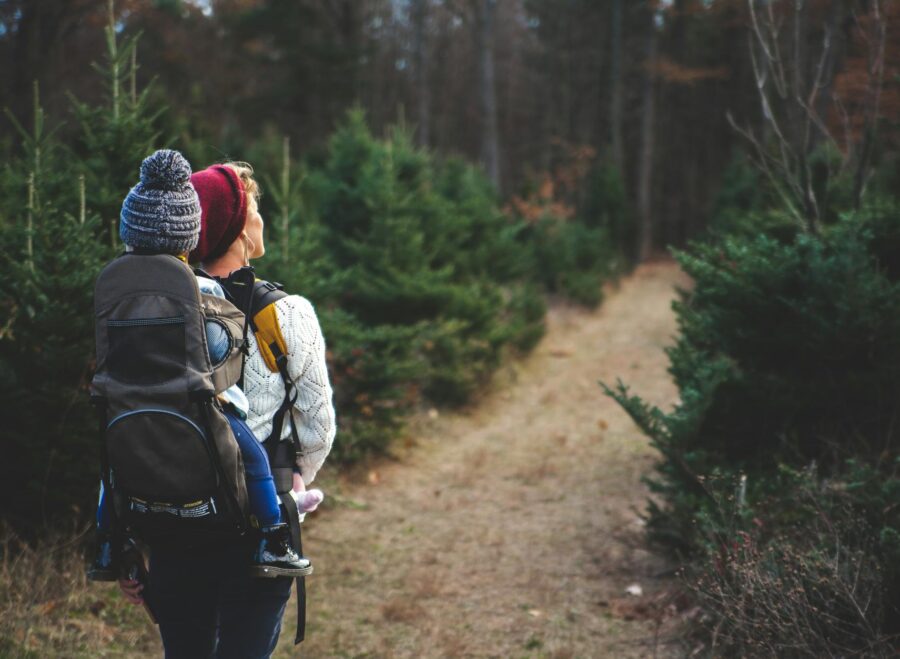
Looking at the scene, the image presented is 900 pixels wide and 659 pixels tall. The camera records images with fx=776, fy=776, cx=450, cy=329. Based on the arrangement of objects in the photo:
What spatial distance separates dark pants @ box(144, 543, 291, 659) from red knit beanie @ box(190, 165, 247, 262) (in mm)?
919

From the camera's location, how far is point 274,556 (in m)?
2.29

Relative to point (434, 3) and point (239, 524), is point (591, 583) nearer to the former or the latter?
point (239, 524)

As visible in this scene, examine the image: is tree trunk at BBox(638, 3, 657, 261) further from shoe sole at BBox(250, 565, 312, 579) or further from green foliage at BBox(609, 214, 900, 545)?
shoe sole at BBox(250, 565, 312, 579)

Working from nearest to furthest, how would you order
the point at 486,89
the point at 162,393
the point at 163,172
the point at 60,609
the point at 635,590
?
1. the point at 162,393
2. the point at 163,172
3. the point at 60,609
4. the point at 635,590
5. the point at 486,89

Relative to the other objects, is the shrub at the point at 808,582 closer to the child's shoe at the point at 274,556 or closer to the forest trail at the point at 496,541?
the forest trail at the point at 496,541

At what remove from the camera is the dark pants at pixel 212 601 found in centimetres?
232

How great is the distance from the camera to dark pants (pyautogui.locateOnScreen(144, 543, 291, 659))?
2.32m

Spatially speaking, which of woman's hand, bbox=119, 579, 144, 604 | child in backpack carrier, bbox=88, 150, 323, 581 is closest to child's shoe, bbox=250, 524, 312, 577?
child in backpack carrier, bbox=88, 150, 323, 581

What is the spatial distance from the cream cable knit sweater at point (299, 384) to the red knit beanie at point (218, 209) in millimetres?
279

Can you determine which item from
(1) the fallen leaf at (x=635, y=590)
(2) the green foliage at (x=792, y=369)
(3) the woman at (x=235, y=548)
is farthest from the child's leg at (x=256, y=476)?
(1) the fallen leaf at (x=635, y=590)

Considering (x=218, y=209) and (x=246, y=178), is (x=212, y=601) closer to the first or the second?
(x=218, y=209)

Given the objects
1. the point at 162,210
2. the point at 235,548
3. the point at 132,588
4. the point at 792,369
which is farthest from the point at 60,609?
the point at 792,369

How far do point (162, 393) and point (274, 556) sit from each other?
60 cm

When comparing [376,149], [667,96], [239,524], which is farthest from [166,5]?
Result: [667,96]
